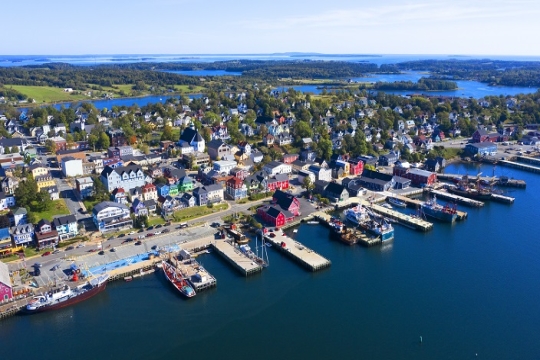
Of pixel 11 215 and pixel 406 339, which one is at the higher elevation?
pixel 11 215

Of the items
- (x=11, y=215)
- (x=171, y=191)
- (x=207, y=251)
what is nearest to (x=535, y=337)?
(x=207, y=251)

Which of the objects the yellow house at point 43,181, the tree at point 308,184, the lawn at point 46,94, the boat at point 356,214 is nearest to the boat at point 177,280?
the boat at point 356,214

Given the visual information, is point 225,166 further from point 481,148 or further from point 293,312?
point 481,148

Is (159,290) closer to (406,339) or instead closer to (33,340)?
(33,340)

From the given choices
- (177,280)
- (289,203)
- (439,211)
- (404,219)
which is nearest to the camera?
(177,280)

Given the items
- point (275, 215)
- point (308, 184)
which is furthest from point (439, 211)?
point (275, 215)

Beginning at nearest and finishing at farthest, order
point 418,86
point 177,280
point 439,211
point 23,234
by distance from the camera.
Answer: point 177,280 < point 23,234 < point 439,211 < point 418,86
